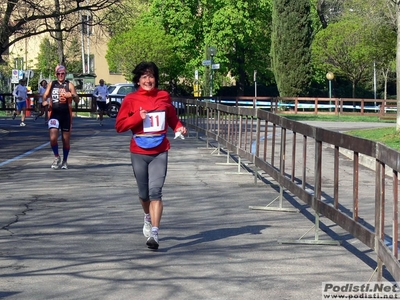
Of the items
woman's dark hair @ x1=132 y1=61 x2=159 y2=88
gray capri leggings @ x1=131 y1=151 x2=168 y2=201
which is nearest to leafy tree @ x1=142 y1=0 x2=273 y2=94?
woman's dark hair @ x1=132 y1=61 x2=159 y2=88

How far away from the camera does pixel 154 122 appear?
28.7ft

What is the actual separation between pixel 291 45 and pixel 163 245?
5559cm

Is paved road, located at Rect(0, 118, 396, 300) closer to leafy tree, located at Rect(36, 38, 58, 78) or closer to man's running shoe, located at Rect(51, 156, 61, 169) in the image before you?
man's running shoe, located at Rect(51, 156, 61, 169)

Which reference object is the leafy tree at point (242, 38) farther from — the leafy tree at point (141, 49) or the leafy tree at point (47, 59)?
the leafy tree at point (47, 59)

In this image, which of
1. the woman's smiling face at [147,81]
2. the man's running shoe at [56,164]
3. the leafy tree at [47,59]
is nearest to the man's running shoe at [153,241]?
the woman's smiling face at [147,81]

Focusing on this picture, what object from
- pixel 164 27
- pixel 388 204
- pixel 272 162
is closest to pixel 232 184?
→ pixel 272 162

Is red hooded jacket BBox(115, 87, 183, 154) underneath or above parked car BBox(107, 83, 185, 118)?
above

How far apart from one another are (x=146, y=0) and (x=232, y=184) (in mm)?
54935

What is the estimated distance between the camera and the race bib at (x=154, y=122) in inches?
344

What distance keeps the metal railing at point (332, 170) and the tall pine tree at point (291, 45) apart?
153 feet

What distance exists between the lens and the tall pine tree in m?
63.0

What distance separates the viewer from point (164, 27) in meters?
63.8

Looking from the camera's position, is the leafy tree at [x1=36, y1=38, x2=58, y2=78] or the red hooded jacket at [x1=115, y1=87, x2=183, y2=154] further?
the leafy tree at [x1=36, y1=38, x2=58, y2=78]

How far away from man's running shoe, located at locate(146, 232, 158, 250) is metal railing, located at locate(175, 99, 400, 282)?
66.2 inches
